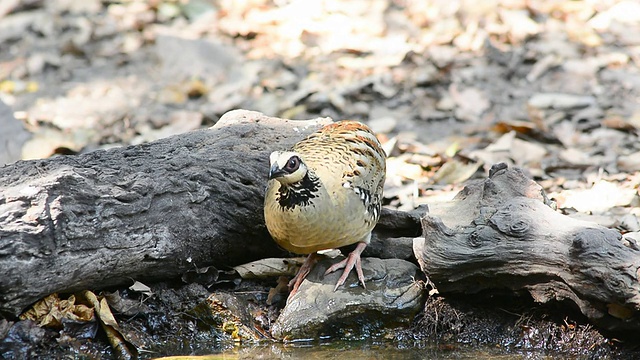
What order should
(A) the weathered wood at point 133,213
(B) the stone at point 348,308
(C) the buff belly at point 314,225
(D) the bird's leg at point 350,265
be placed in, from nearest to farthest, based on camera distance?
(A) the weathered wood at point 133,213 < (C) the buff belly at point 314,225 < (B) the stone at point 348,308 < (D) the bird's leg at point 350,265

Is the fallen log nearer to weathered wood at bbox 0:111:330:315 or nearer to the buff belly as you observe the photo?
weathered wood at bbox 0:111:330:315

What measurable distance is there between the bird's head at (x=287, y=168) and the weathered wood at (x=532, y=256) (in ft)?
2.57

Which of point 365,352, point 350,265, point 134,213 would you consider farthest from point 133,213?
point 365,352

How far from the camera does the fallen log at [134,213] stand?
4523mm

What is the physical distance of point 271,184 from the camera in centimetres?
493

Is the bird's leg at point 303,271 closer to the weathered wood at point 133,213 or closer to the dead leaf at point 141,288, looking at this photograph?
the weathered wood at point 133,213

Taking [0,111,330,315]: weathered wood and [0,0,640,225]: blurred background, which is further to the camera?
[0,0,640,225]: blurred background

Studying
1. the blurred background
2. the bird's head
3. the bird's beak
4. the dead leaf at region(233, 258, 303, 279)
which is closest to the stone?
the dead leaf at region(233, 258, 303, 279)

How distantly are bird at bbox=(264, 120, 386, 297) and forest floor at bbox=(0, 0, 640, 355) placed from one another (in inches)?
58.3

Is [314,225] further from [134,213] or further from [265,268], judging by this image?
[134,213]

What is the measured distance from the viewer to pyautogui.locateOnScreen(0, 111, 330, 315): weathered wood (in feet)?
14.8

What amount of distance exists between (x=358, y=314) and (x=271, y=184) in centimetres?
90

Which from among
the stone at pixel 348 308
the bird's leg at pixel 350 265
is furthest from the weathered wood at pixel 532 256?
the bird's leg at pixel 350 265

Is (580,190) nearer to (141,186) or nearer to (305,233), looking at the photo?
(305,233)
